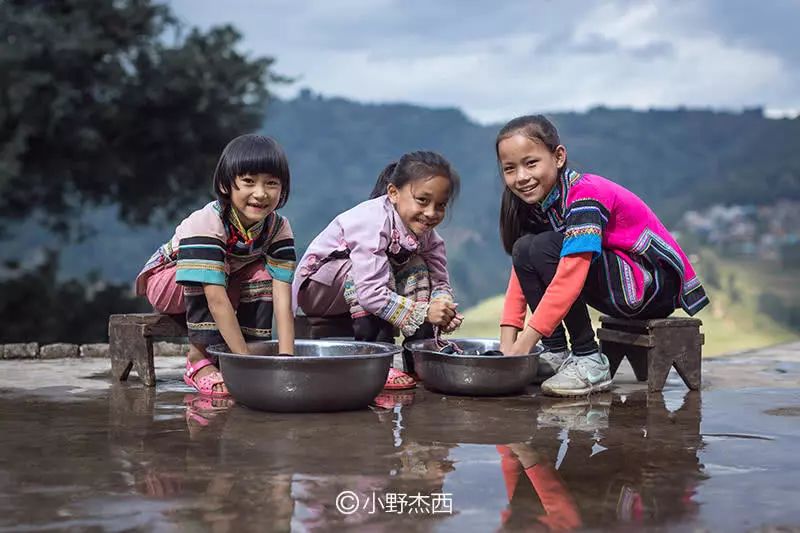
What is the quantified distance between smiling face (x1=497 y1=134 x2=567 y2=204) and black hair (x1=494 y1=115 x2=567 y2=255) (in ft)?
0.06

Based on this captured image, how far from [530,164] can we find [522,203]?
303 millimetres

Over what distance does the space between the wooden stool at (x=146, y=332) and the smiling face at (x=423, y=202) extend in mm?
641

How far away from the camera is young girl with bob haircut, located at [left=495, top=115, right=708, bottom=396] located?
10.7ft

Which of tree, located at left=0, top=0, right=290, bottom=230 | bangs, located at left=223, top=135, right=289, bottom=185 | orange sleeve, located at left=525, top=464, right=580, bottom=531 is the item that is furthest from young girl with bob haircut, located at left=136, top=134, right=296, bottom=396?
tree, located at left=0, top=0, right=290, bottom=230

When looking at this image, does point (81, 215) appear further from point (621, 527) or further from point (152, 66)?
point (621, 527)

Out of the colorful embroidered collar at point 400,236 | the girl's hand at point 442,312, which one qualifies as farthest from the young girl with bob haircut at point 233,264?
the girl's hand at point 442,312

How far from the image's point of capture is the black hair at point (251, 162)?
3195 mm

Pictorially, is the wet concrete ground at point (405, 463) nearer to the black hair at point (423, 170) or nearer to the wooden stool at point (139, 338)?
the wooden stool at point (139, 338)

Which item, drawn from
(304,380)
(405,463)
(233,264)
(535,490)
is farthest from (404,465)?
(233,264)

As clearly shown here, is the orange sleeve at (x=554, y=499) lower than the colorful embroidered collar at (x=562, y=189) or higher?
lower

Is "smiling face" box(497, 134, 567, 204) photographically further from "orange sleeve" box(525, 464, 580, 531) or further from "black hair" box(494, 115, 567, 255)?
"orange sleeve" box(525, 464, 580, 531)

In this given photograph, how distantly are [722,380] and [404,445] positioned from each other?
2.09 meters

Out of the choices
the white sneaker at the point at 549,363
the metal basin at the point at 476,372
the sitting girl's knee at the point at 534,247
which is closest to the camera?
the metal basin at the point at 476,372

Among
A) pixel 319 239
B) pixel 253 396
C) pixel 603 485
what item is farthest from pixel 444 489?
pixel 319 239
